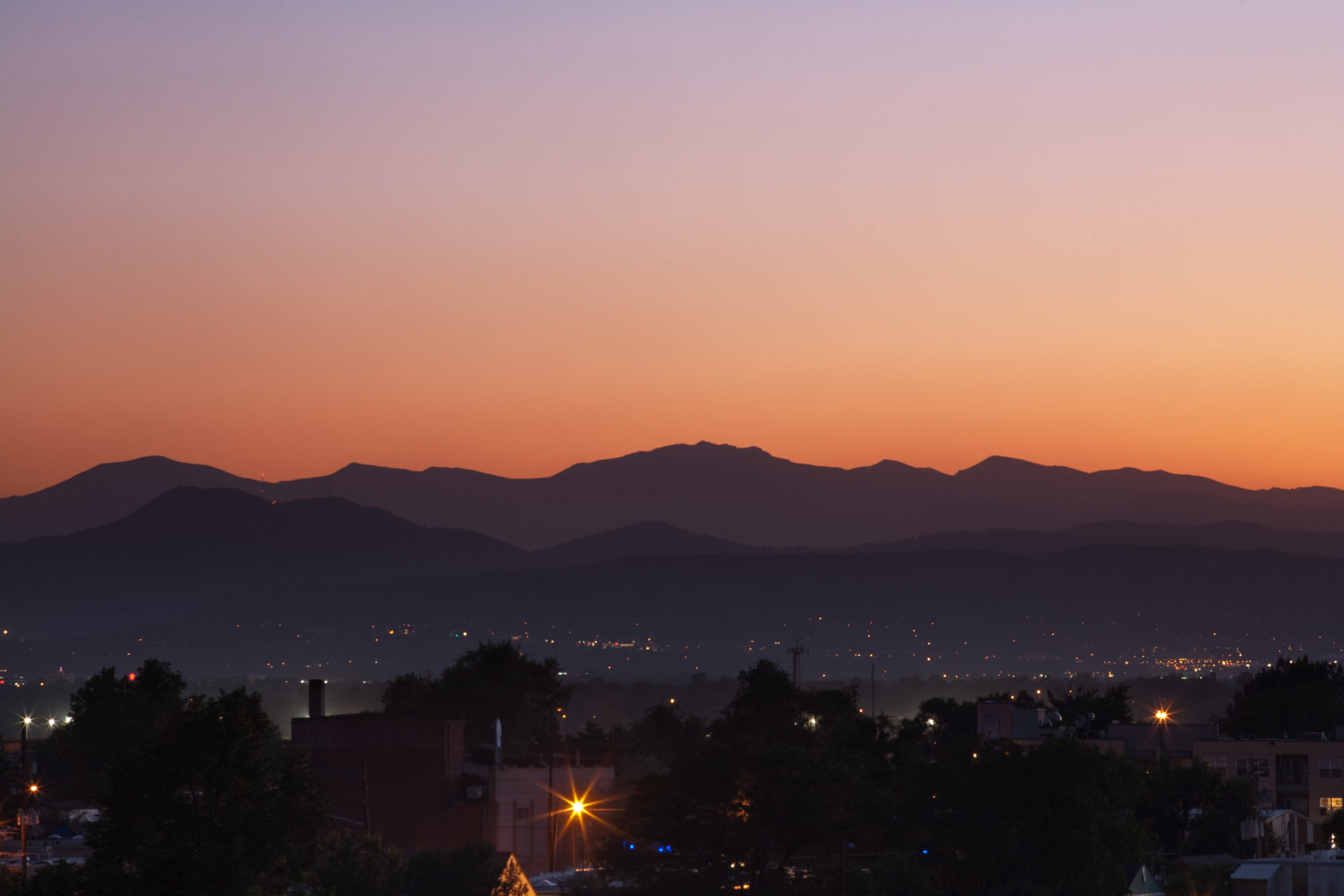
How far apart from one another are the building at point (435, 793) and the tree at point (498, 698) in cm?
5189

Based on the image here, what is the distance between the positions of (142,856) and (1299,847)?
273ft

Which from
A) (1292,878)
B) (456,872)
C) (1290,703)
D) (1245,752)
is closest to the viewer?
(1292,878)

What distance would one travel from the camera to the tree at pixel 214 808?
46438 millimetres

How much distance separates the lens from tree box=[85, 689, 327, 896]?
46.4 metres

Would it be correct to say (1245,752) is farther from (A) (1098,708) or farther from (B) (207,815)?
(B) (207,815)

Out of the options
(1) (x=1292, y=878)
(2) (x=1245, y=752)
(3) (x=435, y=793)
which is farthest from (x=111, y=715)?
(1) (x=1292, y=878)

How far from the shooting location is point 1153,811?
10631 cm

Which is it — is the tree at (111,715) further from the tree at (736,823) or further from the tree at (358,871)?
the tree at (736,823)

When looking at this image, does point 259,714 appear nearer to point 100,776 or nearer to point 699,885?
point 699,885

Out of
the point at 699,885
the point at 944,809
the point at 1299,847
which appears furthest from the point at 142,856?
the point at 1299,847

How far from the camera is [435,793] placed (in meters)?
108

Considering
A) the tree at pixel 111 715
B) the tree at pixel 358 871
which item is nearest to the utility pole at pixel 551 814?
the tree at pixel 358 871

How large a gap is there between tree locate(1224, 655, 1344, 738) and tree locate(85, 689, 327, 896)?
13357 centimetres

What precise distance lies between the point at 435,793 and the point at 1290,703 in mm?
104349
